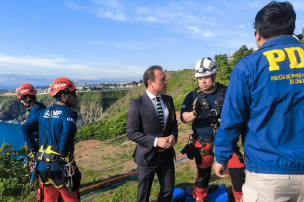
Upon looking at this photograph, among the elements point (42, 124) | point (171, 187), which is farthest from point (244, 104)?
point (42, 124)

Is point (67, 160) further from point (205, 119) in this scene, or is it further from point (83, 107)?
point (83, 107)

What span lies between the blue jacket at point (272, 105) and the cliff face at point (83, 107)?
9716 cm

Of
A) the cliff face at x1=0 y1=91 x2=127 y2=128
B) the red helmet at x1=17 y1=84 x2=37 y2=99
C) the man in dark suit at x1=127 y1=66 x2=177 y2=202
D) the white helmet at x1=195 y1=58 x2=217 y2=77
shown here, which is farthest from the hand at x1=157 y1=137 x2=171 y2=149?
the cliff face at x1=0 y1=91 x2=127 y2=128

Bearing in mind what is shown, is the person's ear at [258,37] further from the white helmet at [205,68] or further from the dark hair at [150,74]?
the dark hair at [150,74]

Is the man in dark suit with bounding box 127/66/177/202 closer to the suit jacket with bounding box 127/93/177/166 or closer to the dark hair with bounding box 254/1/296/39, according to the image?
the suit jacket with bounding box 127/93/177/166

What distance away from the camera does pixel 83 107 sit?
105750 mm

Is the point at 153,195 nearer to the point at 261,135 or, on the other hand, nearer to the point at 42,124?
the point at 42,124

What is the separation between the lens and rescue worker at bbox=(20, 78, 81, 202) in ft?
11.1

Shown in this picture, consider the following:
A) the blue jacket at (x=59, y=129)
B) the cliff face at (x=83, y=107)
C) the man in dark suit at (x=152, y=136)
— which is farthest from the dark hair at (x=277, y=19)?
the cliff face at (x=83, y=107)

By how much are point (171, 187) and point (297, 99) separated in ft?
8.25

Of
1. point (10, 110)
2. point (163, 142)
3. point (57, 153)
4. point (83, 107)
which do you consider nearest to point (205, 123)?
point (163, 142)

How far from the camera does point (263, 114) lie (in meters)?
1.82

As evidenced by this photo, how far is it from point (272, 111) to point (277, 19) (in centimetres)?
90

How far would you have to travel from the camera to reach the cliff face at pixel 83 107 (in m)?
105
